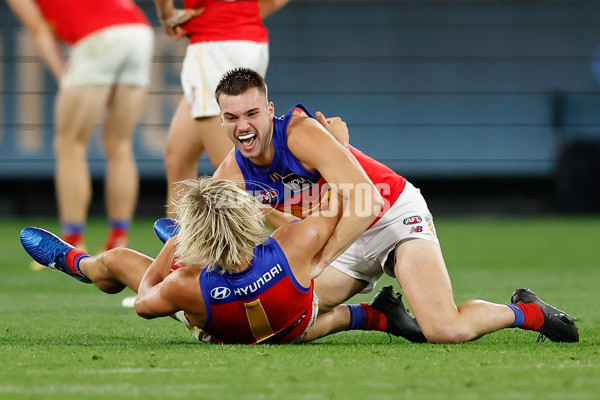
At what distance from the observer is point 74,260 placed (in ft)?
15.0

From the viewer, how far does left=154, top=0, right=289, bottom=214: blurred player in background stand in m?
5.56

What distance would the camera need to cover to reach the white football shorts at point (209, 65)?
18.2 feet

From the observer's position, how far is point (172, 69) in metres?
14.2

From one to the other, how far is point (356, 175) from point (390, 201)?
0.62 m

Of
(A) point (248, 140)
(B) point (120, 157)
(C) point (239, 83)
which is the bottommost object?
(B) point (120, 157)

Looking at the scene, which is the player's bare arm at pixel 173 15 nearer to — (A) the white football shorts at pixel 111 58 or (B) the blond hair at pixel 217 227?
(A) the white football shorts at pixel 111 58

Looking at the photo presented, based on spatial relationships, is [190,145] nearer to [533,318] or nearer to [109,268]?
[109,268]

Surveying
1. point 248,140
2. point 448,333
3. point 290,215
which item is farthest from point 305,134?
point 448,333

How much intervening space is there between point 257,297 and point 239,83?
0.94 m

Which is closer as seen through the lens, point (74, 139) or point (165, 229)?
point (165, 229)

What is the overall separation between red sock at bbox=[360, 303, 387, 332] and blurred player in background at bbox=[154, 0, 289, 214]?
1.43 meters

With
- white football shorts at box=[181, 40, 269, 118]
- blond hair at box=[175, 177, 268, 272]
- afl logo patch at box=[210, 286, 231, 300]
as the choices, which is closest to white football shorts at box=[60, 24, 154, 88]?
white football shorts at box=[181, 40, 269, 118]

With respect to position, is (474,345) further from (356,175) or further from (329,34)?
(329,34)

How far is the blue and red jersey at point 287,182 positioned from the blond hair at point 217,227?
0.47 metres
